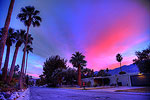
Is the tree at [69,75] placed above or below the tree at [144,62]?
below

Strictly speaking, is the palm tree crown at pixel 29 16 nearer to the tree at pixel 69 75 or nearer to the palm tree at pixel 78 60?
the palm tree at pixel 78 60

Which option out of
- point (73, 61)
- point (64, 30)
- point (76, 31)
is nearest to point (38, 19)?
point (64, 30)

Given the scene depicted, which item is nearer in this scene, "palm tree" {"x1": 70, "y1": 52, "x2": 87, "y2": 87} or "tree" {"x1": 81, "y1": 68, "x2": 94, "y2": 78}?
"palm tree" {"x1": 70, "y1": 52, "x2": 87, "y2": 87}

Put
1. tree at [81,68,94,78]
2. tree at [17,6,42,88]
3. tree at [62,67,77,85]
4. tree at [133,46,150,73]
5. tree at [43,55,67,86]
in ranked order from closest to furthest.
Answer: tree at [133,46,150,73]
tree at [17,6,42,88]
tree at [62,67,77,85]
tree at [43,55,67,86]
tree at [81,68,94,78]

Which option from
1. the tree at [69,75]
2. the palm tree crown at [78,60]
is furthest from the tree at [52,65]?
the palm tree crown at [78,60]

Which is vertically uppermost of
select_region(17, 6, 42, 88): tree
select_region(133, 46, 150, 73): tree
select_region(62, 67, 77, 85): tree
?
select_region(17, 6, 42, 88): tree

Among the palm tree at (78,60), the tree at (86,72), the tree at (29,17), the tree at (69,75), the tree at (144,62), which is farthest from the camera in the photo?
the tree at (86,72)

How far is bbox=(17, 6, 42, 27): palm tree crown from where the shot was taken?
20.8m

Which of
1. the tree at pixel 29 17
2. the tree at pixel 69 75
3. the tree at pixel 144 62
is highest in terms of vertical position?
the tree at pixel 29 17

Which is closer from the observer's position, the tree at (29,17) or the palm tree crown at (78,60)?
the tree at (29,17)

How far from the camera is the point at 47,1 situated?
10.5 metres

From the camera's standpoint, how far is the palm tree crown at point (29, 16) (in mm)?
20764

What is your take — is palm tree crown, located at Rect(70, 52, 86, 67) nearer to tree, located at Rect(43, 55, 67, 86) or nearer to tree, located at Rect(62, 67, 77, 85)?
tree, located at Rect(62, 67, 77, 85)

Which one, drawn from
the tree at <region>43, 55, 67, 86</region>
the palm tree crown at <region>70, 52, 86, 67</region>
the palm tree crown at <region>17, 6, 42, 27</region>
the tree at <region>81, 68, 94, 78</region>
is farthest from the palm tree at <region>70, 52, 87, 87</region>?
the palm tree crown at <region>17, 6, 42, 27</region>
